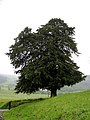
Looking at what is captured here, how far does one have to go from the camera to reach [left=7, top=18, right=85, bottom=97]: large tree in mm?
43275

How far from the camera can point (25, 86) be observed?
1737 inches

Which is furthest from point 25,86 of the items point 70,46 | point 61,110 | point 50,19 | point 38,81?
point 61,110

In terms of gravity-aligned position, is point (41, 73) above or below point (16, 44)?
below

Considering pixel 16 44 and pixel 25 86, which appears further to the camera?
pixel 16 44

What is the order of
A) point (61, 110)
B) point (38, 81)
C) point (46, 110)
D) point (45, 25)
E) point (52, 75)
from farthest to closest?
point (45, 25) → point (52, 75) → point (38, 81) → point (46, 110) → point (61, 110)

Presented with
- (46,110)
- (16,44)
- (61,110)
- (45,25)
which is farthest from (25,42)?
(61,110)

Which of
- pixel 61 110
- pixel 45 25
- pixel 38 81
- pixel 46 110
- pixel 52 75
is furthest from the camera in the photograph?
pixel 45 25

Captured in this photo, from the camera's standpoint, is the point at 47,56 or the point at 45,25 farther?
the point at 45,25

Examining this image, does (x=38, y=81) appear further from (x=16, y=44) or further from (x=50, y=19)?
(x=50, y=19)

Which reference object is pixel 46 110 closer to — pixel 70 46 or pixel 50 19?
pixel 70 46

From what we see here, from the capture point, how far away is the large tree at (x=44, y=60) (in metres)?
43.3

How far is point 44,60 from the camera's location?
44000 mm

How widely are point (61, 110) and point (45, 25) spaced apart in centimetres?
2745

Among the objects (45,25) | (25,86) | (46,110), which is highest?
(45,25)
